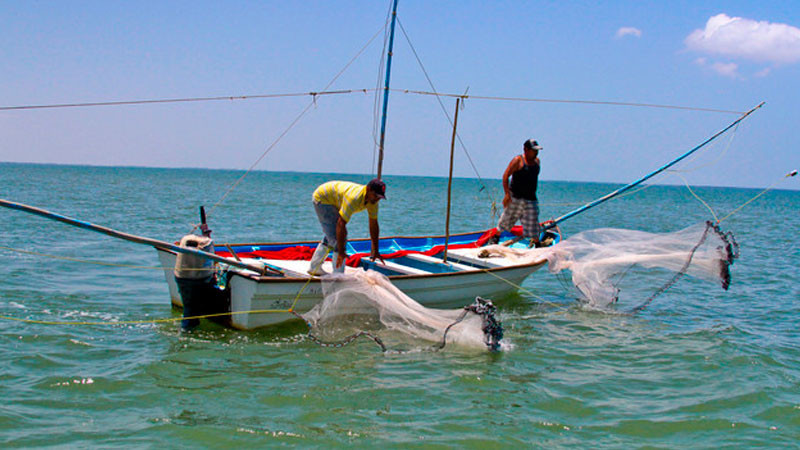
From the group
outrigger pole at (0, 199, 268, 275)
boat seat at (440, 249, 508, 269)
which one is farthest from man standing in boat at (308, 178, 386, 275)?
boat seat at (440, 249, 508, 269)

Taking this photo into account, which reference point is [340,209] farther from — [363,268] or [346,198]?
[363,268]

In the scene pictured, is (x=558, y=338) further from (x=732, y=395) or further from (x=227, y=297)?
(x=227, y=297)

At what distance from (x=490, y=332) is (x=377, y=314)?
58.2 inches

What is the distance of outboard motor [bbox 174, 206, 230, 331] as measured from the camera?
716cm

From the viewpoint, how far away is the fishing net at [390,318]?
692cm

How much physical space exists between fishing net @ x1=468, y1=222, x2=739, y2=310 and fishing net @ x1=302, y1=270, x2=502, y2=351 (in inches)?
96.5

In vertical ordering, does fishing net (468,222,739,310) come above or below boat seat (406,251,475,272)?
above

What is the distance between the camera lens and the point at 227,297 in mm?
7496

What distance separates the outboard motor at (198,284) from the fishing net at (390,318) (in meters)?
1.23

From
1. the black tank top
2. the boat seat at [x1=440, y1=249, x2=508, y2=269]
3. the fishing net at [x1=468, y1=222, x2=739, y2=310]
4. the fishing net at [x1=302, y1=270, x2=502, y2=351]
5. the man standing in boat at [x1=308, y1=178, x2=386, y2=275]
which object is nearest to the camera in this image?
the fishing net at [x1=302, y1=270, x2=502, y2=351]

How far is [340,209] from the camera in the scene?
750 cm

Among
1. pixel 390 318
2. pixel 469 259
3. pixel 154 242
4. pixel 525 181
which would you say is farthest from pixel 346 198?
pixel 525 181

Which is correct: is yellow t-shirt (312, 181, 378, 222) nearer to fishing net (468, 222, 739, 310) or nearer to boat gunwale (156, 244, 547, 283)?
boat gunwale (156, 244, 547, 283)

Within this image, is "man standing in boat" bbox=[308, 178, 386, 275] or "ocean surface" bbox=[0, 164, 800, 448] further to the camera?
"man standing in boat" bbox=[308, 178, 386, 275]
